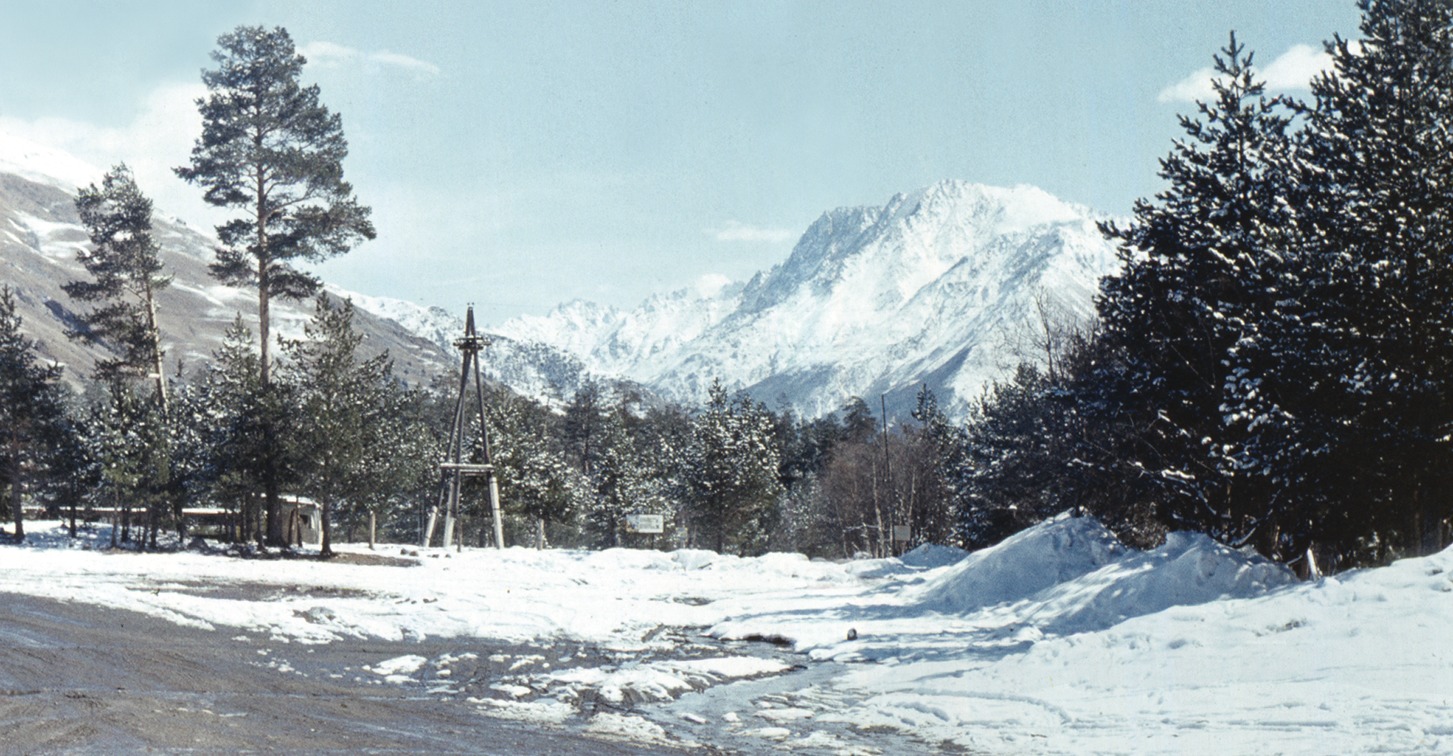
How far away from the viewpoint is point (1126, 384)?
985 inches

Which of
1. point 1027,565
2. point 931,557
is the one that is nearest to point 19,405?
point 931,557

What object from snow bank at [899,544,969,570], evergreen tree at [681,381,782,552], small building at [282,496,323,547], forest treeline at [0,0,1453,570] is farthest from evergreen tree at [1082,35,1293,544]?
small building at [282,496,323,547]

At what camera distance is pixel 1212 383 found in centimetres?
2316

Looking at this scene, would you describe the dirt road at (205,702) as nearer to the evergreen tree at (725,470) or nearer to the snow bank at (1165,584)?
the snow bank at (1165,584)

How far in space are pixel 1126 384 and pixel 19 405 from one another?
41873mm

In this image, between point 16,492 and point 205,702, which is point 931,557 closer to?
point 205,702

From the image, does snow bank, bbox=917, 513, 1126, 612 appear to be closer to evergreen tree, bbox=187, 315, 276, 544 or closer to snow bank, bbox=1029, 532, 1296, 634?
snow bank, bbox=1029, 532, 1296, 634

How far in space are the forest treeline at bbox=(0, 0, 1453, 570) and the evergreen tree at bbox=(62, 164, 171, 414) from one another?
0.15m

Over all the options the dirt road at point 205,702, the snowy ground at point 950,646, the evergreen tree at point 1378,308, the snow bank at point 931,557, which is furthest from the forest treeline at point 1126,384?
the dirt road at point 205,702

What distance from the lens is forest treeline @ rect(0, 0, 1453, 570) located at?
61.0ft

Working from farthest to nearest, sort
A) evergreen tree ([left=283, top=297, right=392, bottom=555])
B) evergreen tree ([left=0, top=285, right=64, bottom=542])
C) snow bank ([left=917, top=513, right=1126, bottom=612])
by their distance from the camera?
evergreen tree ([left=0, top=285, right=64, bottom=542]) < evergreen tree ([left=283, top=297, right=392, bottom=555]) < snow bank ([left=917, top=513, right=1126, bottom=612])

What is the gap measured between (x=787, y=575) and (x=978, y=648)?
20.4 metres

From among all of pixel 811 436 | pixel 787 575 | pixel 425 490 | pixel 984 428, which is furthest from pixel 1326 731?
pixel 811 436

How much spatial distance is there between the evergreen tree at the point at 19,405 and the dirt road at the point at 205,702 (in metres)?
33.4
